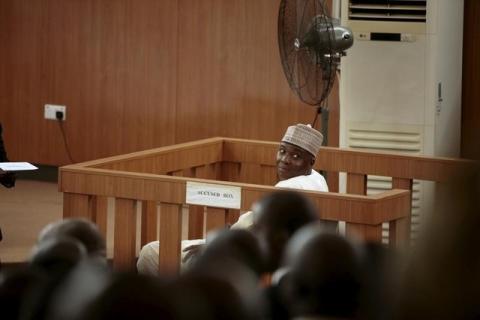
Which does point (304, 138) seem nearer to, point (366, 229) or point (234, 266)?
point (366, 229)

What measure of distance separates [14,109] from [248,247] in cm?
901

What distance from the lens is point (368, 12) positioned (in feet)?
21.1

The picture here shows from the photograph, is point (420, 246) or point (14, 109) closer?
point (420, 246)

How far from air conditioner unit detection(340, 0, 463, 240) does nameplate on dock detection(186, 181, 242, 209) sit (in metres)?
2.04

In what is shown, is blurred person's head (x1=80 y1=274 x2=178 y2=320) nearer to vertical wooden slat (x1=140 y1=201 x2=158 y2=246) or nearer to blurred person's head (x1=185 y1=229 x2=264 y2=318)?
blurred person's head (x1=185 y1=229 x2=264 y2=318)

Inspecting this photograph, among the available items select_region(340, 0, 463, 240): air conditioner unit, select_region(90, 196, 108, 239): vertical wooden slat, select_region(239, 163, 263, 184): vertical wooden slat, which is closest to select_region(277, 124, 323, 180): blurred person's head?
select_region(239, 163, 263, 184): vertical wooden slat

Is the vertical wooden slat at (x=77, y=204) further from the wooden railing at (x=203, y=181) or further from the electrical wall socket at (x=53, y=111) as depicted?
the electrical wall socket at (x=53, y=111)

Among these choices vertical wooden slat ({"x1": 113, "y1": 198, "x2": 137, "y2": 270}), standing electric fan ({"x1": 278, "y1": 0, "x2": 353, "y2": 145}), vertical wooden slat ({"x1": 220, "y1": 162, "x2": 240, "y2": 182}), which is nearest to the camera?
vertical wooden slat ({"x1": 113, "y1": 198, "x2": 137, "y2": 270})

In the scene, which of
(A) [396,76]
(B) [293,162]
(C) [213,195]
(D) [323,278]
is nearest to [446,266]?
(D) [323,278]

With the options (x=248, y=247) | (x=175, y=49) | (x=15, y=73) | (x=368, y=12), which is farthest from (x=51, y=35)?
(x=248, y=247)

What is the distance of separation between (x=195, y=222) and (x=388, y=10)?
177cm

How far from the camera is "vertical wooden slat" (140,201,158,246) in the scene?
5.31 meters

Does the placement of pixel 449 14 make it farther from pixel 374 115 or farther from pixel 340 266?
pixel 340 266

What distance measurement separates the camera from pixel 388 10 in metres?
6.45
